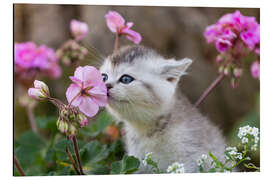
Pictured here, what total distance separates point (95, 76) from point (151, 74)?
33 cm

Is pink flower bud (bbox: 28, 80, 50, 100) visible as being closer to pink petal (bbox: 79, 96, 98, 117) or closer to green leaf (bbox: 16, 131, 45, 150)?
pink petal (bbox: 79, 96, 98, 117)

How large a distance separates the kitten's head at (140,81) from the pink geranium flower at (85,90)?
0.15 meters

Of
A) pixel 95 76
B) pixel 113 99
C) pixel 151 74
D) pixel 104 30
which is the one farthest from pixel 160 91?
pixel 104 30

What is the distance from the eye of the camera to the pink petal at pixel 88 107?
3.36ft

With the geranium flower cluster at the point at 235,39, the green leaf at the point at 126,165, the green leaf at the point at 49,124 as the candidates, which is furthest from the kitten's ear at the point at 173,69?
the green leaf at the point at 49,124

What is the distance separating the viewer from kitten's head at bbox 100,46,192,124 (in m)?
1.25

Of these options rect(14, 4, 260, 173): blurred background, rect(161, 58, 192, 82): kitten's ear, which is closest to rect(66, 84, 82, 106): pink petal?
rect(161, 58, 192, 82): kitten's ear

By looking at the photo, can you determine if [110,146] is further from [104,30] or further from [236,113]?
[236,113]

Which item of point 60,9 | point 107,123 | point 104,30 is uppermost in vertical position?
point 60,9

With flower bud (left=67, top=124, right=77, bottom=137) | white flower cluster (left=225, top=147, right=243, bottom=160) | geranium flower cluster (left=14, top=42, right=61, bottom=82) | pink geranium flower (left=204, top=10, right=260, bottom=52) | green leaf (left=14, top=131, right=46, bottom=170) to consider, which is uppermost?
pink geranium flower (left=204, top=10, right=260, bottom=52)

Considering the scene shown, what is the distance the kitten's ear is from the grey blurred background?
149 cm

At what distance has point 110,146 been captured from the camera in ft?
5.07

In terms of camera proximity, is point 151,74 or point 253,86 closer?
point 151,74

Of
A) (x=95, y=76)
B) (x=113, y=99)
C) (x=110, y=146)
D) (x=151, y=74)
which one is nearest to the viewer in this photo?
(x=95, y=76)
